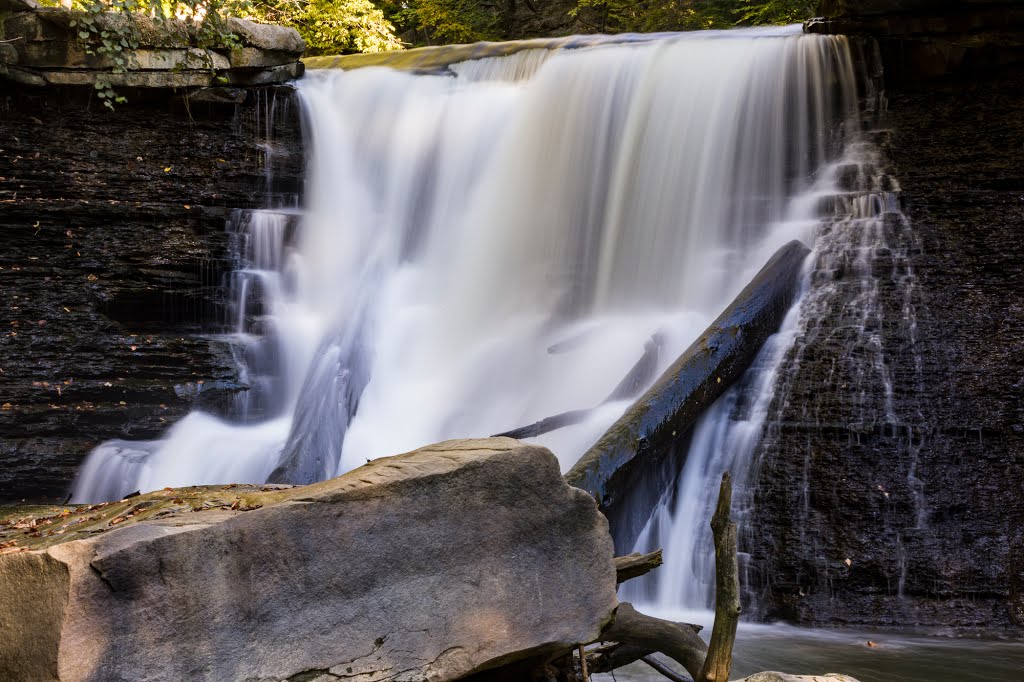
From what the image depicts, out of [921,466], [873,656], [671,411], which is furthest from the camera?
[671,411]

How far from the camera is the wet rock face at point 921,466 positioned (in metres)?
5.93

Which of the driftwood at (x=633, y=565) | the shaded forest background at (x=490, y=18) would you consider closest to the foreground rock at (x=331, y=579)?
the driftwood at (x=633, y=565)

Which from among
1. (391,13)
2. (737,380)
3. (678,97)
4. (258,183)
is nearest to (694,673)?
(737,380)

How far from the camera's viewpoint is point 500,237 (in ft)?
37.0

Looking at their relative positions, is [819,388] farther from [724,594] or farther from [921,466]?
[724,594]

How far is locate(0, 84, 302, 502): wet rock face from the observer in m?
9.51

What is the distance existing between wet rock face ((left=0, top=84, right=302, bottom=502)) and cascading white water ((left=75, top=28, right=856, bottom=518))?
1.35ft

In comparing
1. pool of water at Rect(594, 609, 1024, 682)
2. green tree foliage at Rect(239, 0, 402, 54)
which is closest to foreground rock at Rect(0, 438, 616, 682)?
pool of water at Rect(594, 609, 1024, 682)

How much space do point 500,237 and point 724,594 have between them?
321 inches

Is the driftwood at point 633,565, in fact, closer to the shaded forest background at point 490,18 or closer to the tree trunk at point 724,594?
the tree trunk at point 724,594

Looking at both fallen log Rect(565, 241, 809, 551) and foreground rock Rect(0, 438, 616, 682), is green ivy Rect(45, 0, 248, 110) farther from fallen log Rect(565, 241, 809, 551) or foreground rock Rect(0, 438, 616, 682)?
foreground rock Rect(0, 438, 616, 682)

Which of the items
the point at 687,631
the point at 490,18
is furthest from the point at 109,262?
the point at 490,18

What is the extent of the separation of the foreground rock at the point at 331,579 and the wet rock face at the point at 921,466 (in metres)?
3.17

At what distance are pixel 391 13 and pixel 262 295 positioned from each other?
12.7 meters
